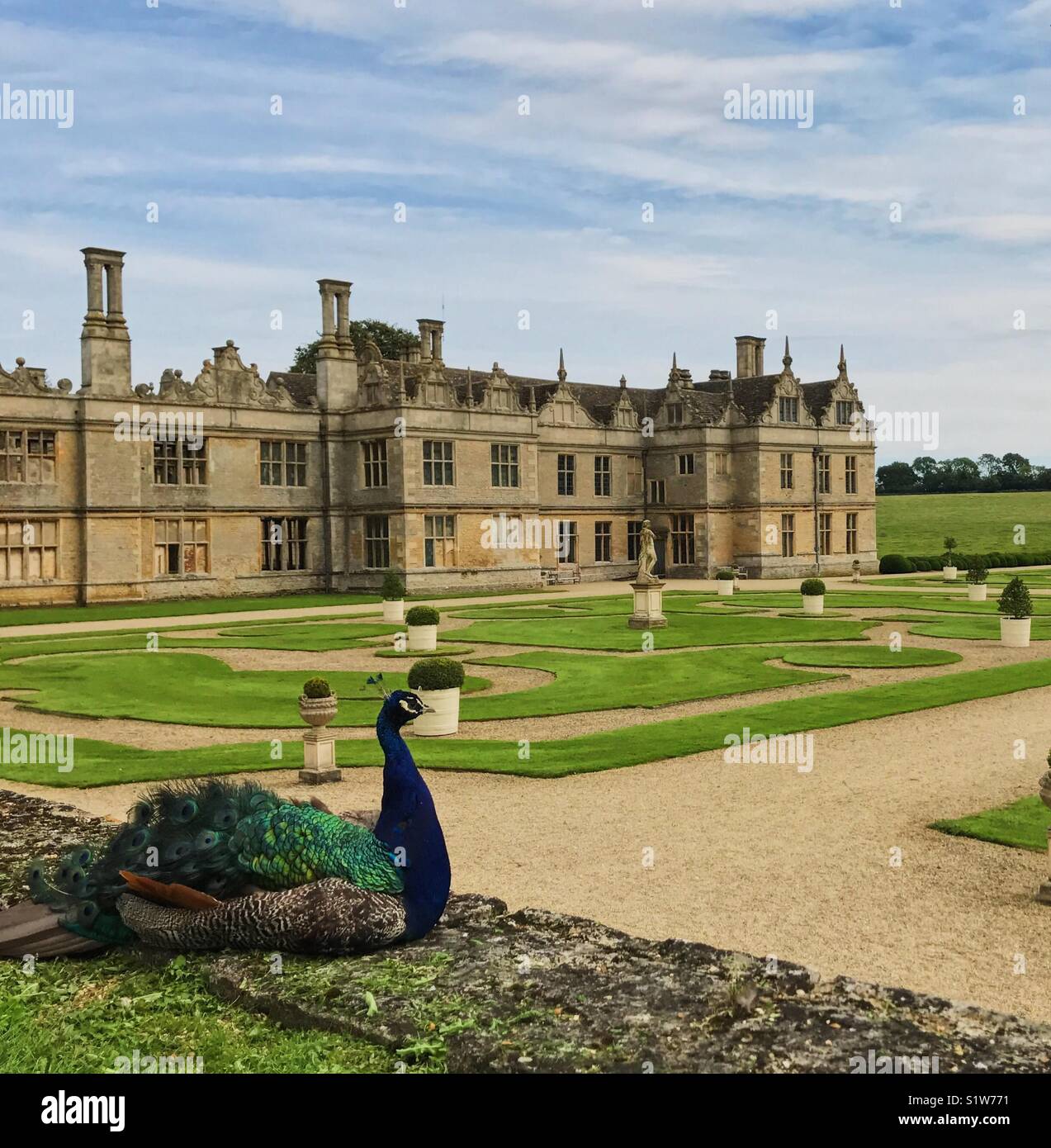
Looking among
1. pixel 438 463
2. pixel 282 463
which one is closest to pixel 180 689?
pixel 282 463

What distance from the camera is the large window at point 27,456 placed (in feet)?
136

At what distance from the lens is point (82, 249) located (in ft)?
139

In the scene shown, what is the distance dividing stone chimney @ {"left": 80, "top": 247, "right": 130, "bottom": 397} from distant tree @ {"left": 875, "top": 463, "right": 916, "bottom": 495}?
106163 mm

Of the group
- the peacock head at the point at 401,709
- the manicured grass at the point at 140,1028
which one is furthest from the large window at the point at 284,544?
the manicured grass at the point at 140,1028

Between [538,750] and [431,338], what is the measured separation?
41.0 metres

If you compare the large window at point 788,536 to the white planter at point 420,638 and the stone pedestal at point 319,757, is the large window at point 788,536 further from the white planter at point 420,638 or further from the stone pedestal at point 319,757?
the stone pedestal at point 319,757

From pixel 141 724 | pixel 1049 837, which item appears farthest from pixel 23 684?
pixel 1049 837

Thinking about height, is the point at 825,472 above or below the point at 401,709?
above

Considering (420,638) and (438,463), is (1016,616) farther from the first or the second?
(438,463)

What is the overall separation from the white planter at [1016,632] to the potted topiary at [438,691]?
14.7 meters

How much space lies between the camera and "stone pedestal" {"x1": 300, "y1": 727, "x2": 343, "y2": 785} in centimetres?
1430

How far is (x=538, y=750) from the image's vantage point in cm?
1581
